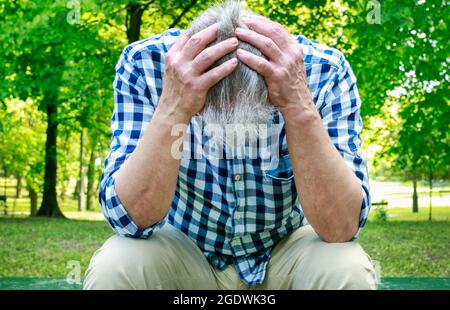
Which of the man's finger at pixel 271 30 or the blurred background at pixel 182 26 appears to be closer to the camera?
the man's finger at pixel 271 30

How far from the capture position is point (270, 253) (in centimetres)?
198

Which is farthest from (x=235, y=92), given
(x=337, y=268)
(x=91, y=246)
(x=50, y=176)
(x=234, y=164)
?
(x=50, y=176)

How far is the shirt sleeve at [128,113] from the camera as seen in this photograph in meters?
1.83

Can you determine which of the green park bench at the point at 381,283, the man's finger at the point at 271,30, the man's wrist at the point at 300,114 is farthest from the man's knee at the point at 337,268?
the green park bench at the point at 381,283

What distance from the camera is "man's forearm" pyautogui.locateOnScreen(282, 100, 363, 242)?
1683 mm

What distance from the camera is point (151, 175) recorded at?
1.71 metres

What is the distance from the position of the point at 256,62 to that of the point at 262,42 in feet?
0.22

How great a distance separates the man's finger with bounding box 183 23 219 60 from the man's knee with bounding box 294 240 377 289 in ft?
2.15

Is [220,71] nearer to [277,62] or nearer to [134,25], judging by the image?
[277,62]

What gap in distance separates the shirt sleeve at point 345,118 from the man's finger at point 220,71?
1.28 ft

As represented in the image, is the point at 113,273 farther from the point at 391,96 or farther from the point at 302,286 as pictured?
the point at 391,96

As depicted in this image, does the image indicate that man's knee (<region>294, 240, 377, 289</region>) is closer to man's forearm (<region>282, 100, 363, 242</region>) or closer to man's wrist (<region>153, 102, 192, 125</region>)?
man's forearm (<region>282, 100, 363, 242</region>)

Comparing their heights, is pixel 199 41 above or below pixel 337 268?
above

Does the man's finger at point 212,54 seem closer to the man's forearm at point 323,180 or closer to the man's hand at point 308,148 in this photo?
the man's hand at point 308,148
